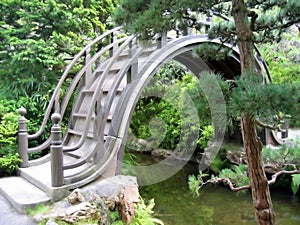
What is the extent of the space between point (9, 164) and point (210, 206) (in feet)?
9.92

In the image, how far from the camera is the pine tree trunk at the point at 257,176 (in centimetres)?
225

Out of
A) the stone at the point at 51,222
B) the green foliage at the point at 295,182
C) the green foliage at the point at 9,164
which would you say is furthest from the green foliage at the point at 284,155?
the green foliage at the point at 9,164

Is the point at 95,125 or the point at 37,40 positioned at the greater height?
the point at 37,40

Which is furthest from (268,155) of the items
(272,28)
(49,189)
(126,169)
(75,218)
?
(126,169)

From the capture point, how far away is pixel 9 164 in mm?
3967

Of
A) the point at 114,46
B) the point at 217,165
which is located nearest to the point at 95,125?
the point at 114,46

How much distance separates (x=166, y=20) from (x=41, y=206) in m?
2.19

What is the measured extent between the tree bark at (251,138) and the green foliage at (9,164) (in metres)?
3.06

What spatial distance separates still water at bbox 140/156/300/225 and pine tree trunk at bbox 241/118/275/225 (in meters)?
2.02

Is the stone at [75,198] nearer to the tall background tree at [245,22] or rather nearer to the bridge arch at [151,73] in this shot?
the bridge arch at [151,73]

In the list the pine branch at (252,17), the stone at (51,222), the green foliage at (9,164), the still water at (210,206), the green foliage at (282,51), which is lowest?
the still water at (210,206)

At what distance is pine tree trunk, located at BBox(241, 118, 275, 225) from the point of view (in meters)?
2.25

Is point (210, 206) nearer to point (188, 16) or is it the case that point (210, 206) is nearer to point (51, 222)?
point (51, 222)

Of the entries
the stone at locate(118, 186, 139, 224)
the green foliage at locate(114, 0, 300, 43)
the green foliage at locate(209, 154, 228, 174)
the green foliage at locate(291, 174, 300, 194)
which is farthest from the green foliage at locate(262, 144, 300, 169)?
the green foliage at locate(209, 154, 228, 174)
